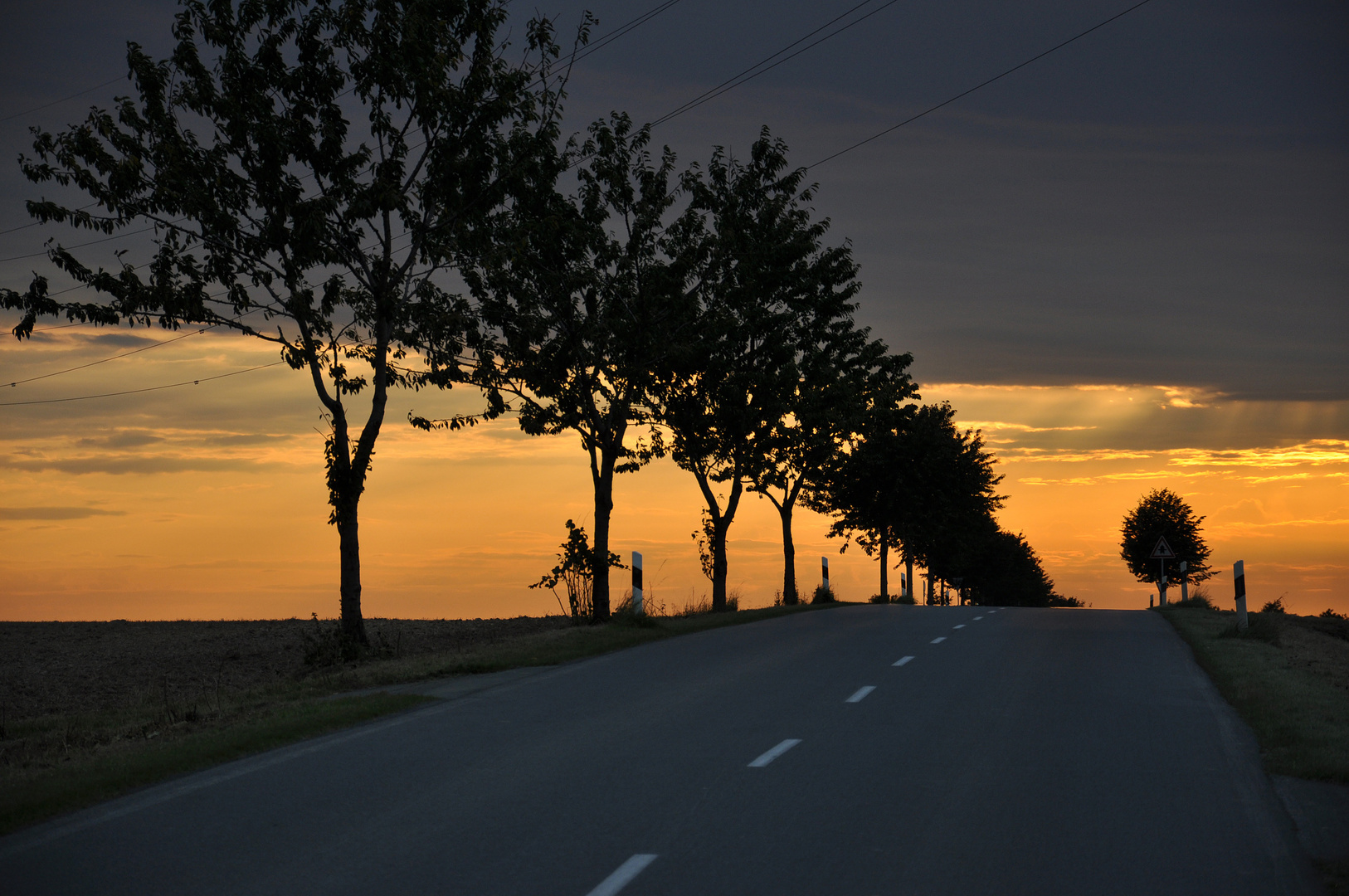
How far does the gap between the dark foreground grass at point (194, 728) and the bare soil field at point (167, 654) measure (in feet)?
3.54

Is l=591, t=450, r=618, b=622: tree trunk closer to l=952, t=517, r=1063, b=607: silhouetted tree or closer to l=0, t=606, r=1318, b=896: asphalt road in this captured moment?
l=0, t=606, r=1318, b=896: asphalt road

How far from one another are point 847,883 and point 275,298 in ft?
63.0

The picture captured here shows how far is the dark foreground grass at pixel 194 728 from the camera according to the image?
28.4 feet

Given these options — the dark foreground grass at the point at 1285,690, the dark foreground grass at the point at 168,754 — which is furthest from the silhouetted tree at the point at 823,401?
the dark foreground grass at the point at 168,754

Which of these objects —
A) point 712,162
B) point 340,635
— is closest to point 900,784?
point 340,635

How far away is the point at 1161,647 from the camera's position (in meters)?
19.7

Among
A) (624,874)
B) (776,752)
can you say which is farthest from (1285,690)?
(624,874)

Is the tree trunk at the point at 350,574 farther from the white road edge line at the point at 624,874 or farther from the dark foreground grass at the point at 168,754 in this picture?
the white road edge line at the point at 624,874

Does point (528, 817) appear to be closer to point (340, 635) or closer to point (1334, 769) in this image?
point (1334, 769)

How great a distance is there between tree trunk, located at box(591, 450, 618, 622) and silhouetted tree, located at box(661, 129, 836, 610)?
12.8 ft

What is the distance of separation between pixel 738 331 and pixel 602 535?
27.4 ft

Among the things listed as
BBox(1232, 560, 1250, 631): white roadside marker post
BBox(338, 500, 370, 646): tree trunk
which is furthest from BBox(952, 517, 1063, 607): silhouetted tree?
BBox(338, 500, 370, 646): tree trunk

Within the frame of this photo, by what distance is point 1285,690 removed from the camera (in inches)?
541

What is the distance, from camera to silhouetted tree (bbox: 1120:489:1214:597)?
85.2 metres
